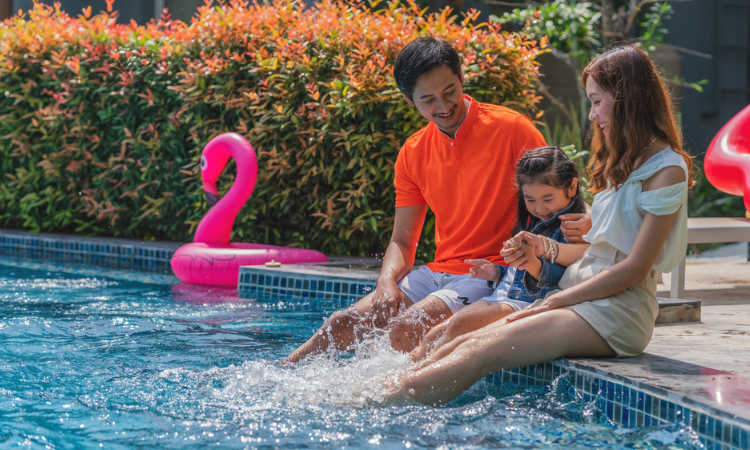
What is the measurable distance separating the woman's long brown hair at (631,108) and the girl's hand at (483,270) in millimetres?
658

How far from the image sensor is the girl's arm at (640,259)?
263 centimetres

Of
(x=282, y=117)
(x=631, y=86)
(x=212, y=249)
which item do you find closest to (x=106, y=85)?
(x=282, y=117)

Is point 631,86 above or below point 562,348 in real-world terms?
above

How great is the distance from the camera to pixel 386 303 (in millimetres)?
3363

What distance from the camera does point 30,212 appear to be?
9.23m

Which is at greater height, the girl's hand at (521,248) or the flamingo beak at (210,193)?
the flamingo beak at (210,193)

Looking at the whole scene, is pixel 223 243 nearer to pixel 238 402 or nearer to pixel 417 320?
pixel 417 320

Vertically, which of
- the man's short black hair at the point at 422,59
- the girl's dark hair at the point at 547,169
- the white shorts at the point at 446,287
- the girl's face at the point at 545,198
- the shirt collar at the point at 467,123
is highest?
the man's short black hair at the point at 422,59

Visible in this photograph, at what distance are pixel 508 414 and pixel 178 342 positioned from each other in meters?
2.18

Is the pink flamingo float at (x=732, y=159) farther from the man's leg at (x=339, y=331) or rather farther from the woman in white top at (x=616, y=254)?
the man's leg at (x=339, y=331)

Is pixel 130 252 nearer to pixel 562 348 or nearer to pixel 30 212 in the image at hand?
pixel 30 212

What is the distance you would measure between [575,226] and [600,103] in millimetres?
550

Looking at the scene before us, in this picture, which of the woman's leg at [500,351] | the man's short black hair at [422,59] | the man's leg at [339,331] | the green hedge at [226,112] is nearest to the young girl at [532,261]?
the woman's leg at [500,351]

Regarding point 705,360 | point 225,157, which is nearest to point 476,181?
point 705,360
